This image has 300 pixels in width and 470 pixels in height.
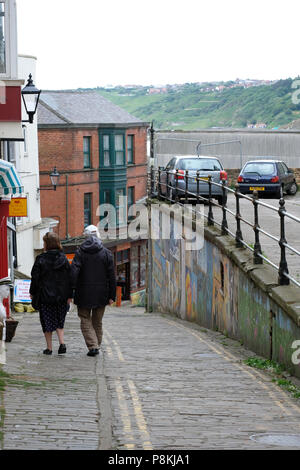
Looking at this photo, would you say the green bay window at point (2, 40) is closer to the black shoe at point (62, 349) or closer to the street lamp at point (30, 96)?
the street lamp at point (30, 96)

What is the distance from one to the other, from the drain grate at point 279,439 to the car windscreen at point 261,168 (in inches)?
830

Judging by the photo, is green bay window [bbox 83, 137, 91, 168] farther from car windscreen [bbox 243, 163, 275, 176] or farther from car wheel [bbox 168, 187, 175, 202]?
car wheel [bbox 168, 187, 175, 202]

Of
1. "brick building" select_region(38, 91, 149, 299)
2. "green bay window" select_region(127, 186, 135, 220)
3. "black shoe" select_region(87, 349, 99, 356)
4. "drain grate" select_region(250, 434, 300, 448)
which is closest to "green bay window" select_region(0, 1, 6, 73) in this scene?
"black shoe" select_region(87, 349, 99, 356)

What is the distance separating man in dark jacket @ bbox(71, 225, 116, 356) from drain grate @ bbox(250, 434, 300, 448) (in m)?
4.63

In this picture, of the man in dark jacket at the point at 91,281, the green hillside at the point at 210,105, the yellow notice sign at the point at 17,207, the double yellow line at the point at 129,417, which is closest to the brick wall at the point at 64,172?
the yellow notice sign at the point at 17,207

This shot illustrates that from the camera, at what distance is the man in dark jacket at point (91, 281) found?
10.9 m

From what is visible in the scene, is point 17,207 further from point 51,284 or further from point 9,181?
point 51,284

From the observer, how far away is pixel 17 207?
24344 millimetres

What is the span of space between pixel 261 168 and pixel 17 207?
8448 millimetres

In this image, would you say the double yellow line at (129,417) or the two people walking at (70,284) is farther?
the two people walking at (70,284)

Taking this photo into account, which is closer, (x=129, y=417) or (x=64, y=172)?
(x=129, y=417)

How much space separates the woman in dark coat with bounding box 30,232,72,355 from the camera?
10711 mm

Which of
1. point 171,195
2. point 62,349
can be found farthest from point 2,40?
point 171,195
